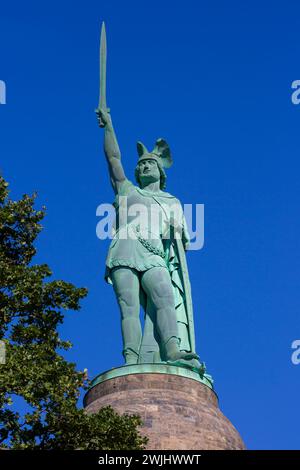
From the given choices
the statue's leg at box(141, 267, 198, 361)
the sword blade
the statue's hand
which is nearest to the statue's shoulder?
the statue's hand

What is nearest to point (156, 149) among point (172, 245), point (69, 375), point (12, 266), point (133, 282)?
point (172, 245)

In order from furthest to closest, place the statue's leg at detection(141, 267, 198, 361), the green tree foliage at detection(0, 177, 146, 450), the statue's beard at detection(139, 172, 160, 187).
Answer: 1. the statue's beard at detection(139, 172, 160, 187)
2. the statue's leg at detection(141, 267, 198, 361)
3. the green tree foliage at detection(0, 177, 146, 450)

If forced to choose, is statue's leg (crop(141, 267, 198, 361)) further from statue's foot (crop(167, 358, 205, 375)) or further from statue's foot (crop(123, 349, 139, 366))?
statue's foot (crop(123, 349, 139, 366))

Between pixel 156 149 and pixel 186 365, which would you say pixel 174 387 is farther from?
pixel 156 149

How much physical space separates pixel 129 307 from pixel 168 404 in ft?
10.6

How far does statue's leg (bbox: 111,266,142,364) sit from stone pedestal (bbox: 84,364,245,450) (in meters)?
1.32

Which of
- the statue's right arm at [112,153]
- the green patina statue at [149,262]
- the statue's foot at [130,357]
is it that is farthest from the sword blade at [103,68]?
the statue's foot at [130,357]

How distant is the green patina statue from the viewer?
19328mm

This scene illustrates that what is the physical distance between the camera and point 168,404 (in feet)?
56.1

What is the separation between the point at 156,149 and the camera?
22.6m

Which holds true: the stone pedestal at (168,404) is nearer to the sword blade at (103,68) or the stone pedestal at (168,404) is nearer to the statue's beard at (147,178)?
the statue's beard at (147,178)

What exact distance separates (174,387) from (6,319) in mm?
4046

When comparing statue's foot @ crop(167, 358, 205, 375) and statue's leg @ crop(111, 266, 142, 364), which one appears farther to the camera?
statue's leg @ crop(111, 266, 142, 364)

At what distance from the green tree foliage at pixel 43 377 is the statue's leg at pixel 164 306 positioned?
11.9ft
